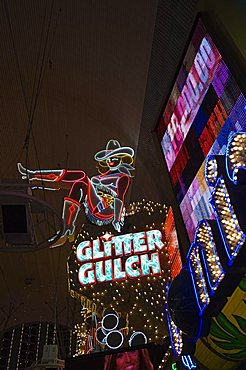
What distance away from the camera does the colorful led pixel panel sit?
5235 mm

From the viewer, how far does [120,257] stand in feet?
25.1

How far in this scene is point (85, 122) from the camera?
1054 centimetres

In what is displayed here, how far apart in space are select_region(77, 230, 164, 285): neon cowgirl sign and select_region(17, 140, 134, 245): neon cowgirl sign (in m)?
0.36

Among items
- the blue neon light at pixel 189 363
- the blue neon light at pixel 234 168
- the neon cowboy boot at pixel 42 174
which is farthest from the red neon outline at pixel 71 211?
the blue neon light at pixel 234 168

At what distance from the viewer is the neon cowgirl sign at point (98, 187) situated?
7.89m

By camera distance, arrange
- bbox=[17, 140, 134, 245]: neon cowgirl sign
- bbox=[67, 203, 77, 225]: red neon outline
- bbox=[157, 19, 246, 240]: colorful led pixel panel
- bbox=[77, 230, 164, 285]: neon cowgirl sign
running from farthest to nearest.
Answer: bbox=[17, 140, 134, 245]: neon cowgirl sign
bbox=[67, 203, 77, 225]: red neon outline
bbox=[77, 230, 164, 285]: neon cowgirl sign
bbox=[157, 19, 246, 240]: colorful led pixel panel

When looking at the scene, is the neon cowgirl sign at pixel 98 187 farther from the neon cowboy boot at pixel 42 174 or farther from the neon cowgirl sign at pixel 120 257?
the neon cowgirl sign at pixel 120 257

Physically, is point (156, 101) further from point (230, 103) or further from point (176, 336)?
point (176, 336)

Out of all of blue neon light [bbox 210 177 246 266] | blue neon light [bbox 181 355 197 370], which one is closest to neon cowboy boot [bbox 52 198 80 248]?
blue neon light [bbox 181 355 197 370]

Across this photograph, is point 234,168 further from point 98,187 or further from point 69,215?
point 98,187

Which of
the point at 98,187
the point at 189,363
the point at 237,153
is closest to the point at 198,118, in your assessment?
the point at 237,153

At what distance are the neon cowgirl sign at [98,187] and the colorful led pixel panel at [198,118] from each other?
3.90ft

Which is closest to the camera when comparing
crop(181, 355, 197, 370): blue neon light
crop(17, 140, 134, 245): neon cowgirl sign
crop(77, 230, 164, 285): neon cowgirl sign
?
crop(181, 355, 197, 370): blue neon light

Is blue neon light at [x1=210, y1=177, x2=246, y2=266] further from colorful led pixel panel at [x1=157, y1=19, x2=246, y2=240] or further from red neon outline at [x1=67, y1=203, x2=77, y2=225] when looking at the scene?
red neon outline at [x1=67, y1=203, x2=77, y2=225]
